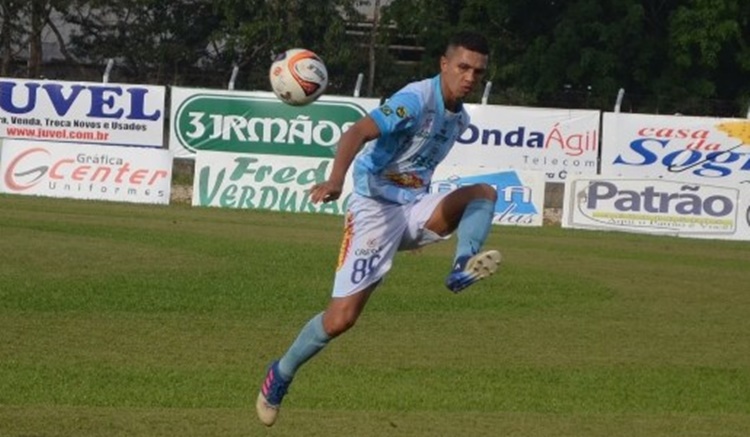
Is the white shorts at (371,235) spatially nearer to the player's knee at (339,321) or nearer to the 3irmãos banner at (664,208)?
the player's knee at (339,321)

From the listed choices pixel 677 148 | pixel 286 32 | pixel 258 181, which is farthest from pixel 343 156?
pixel 286 32

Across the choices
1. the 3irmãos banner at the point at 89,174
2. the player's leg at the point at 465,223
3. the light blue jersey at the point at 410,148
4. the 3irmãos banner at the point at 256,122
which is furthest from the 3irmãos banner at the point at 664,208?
the light blue jersey at the point at 410,148

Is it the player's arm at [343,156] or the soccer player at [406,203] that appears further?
the soccer player at [406,203]

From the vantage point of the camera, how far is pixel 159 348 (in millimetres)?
14055

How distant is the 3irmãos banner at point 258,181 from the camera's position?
32.6m

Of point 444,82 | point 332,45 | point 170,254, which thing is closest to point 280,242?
point 170,254

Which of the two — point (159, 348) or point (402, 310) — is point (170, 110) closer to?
point (402, 310)

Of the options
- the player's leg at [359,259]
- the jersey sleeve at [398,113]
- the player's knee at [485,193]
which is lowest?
the player's leg at [359,259]

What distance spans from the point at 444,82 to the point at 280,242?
15.8 meters

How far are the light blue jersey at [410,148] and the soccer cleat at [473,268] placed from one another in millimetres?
634

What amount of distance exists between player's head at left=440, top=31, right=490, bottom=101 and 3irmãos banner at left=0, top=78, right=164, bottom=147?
26188mm

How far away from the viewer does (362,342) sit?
15.1 meters

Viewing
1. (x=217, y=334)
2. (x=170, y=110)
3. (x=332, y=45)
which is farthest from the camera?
(x=332, y=45)

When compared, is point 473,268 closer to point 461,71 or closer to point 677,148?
point 461,71
